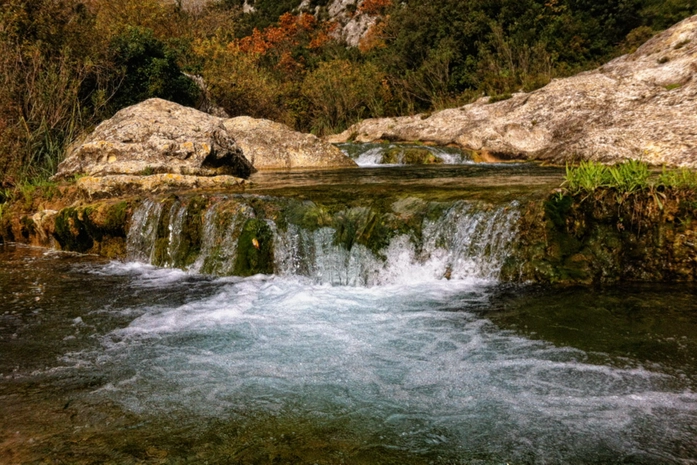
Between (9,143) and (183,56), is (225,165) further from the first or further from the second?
(183,56)

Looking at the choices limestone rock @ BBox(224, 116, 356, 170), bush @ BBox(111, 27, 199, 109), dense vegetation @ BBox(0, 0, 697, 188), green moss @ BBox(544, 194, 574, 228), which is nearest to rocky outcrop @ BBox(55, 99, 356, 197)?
dense vegetation @ BBox(0, 0, 697, 188)

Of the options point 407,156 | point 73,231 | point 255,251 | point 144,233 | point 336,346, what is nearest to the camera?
point 336,346

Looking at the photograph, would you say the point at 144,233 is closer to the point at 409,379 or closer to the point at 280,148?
the point at 409,379

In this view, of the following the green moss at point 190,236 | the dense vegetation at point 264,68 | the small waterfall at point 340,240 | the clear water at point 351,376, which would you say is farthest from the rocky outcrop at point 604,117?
the green moss at point 190,236

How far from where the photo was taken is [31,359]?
3363 millimetres

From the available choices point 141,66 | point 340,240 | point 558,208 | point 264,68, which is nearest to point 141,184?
point 340,240

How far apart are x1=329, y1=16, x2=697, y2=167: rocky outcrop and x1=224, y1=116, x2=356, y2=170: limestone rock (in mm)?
4654

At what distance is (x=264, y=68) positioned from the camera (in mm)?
24922

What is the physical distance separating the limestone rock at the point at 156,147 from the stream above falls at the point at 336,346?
2.36 meters

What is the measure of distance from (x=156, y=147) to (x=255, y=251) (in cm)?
435

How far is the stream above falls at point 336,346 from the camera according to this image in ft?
7.67

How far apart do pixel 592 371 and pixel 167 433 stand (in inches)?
99.3

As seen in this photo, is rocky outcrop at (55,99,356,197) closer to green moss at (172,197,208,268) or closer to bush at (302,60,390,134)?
green moss at (172,197,208,268)

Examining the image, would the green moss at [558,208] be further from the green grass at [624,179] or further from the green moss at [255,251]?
the green moss at [255,251]
